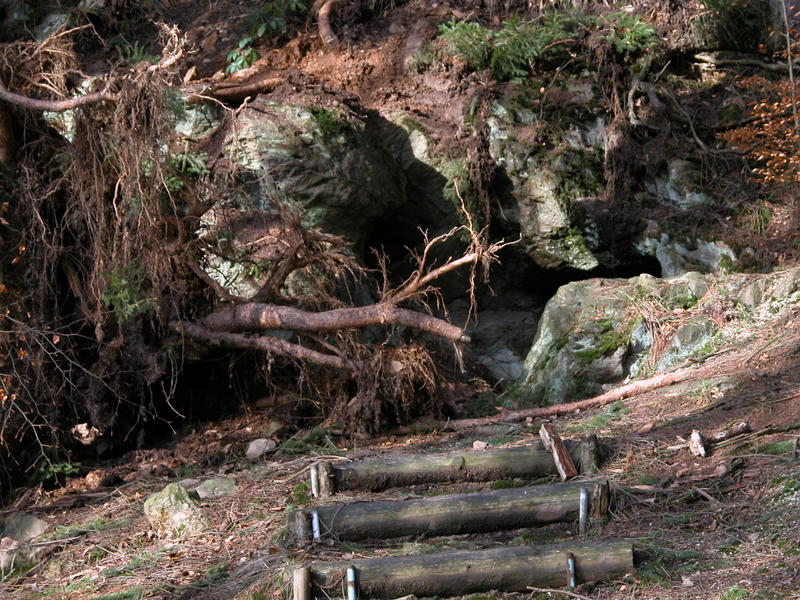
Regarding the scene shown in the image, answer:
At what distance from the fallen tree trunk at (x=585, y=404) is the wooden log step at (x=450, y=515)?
249 centimetres

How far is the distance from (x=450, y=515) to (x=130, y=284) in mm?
4003

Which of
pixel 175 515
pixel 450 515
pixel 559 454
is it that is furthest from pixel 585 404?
pixel 175 515

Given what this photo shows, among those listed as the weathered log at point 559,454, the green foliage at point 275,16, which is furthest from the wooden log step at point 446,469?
the green foliage at point 275,16

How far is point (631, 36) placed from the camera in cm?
1105

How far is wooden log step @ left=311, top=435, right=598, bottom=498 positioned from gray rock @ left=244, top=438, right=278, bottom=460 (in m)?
2.00

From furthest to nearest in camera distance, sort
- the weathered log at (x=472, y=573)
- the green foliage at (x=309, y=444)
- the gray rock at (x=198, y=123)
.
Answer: the gray rock at (x=198, y=123)
the green foliage at (x=309, y=444)
the weathered log at (x=472, y=573)

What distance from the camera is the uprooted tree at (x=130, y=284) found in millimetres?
7289

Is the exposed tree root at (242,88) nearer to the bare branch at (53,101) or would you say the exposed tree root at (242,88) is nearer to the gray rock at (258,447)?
the bare branch at (53,101)

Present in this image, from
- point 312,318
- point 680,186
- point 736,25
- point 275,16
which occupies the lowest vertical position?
point 312,318

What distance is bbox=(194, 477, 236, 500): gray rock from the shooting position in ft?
20.8

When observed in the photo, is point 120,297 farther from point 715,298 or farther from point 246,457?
point 715,298

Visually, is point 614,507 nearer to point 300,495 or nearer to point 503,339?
point 300,495

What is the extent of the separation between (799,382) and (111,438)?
6082 millimetres

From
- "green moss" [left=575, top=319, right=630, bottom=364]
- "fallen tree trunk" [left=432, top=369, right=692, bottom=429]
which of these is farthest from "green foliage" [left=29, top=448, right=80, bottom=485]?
"green moss" [left=575, top=319, right=630, bottom=364]
